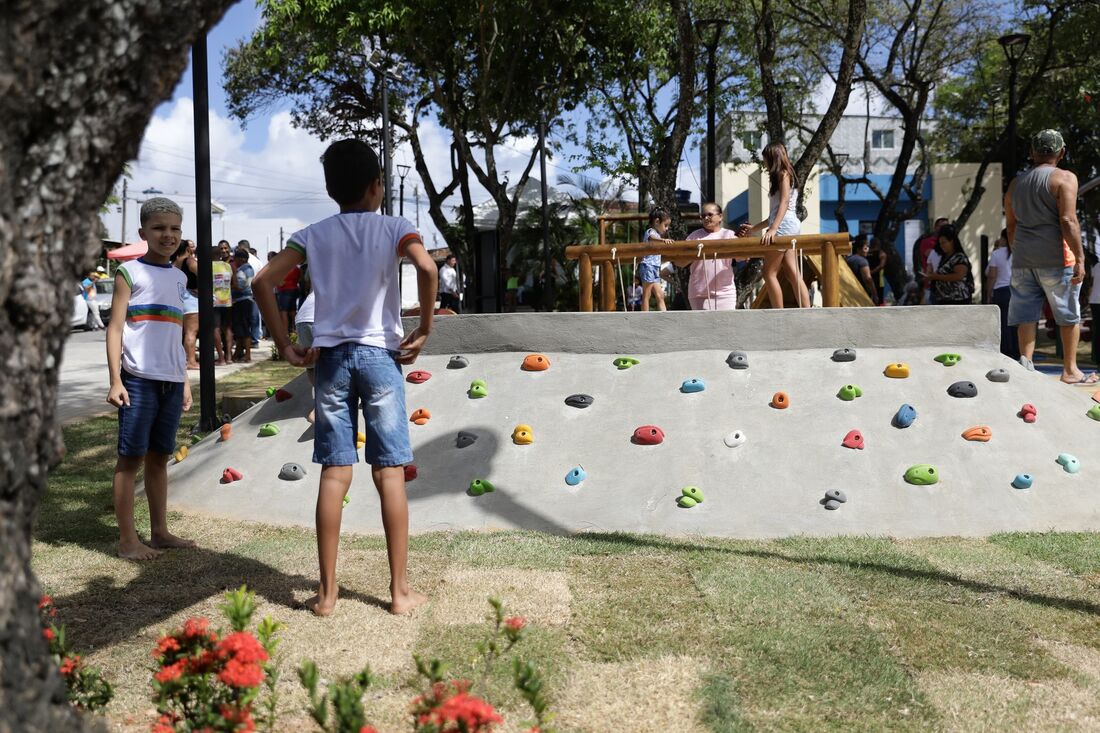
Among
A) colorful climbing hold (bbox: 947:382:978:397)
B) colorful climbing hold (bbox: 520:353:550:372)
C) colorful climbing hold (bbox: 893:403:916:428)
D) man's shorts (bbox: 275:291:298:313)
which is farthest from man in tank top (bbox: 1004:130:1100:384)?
man's shorts (bbox: 275:291:298:313)

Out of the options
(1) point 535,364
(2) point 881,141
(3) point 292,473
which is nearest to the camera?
(3) point 292,473

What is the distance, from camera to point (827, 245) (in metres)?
7.70

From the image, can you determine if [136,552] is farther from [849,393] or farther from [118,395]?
[849,393]

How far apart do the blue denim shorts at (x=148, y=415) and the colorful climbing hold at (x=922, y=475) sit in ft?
12.8

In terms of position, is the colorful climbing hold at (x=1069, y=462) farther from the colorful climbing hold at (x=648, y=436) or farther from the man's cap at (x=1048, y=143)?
the man's cap at (x=1048, y=143)

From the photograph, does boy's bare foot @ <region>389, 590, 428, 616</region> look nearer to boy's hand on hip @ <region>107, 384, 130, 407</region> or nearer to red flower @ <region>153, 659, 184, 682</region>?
red flower @ <region>153, 659, 184, 682</region>

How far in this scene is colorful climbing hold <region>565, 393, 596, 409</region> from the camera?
21.0ft

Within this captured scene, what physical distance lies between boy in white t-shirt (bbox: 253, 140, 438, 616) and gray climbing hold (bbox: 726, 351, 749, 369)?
10.1 feet

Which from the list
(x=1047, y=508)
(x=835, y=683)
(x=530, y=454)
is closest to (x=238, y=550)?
(x=530, y=454)

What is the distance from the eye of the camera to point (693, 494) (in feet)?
17.9

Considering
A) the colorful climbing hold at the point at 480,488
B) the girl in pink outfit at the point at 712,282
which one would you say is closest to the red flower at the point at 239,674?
the colorful climbing hold at the point at 480,488

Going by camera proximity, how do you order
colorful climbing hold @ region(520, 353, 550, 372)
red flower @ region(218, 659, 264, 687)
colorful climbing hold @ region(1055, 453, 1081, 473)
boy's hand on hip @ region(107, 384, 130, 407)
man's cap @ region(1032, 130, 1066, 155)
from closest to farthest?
red flower @ region(218, 659, 264, 687) < boy's hand on hip @ region(107, 384, 130, 407) < colorful climbing hold @ region(1055, 453, 1081, 473) < colorful climbing hold @ region(520, 353, 550, 372) < man's cap @ region(1032, 130, 1066, 155)

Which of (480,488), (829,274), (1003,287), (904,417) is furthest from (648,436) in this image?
(1003,287)

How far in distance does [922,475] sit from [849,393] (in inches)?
34.2
